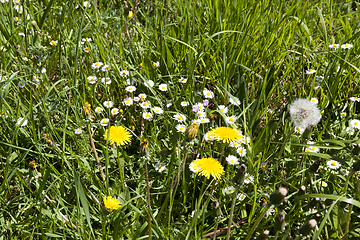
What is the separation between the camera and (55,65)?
235 centimetres

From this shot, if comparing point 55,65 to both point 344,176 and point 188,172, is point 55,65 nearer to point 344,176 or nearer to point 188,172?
point 188,172

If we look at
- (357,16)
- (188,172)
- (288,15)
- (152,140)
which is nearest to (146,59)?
(152,140)

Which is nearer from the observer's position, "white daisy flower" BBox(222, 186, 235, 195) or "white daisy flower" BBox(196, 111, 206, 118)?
"white daisy flower" BBox(222, 186, 235, 195)

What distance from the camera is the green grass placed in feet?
4.65

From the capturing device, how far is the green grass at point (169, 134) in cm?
142

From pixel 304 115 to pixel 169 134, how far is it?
2.73ft

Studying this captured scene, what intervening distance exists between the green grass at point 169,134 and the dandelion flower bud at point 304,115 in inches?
3.3

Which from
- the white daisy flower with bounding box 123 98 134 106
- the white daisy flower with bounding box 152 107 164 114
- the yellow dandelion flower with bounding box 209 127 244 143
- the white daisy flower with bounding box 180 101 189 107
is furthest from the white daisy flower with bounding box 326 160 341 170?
the white daisy flower with bounding box 123 98 134 106

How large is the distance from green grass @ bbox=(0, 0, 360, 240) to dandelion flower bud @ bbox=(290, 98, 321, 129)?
0.08m

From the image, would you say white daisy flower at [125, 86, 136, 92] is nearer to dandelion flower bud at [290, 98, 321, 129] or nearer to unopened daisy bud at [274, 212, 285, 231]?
dandelion flower bud at [290, 98, 321, 129]

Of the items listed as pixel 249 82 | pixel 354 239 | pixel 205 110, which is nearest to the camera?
pixel 354 239

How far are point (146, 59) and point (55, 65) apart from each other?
0.73m

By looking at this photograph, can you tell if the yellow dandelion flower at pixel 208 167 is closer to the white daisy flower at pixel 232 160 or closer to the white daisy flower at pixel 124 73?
the white daisy flower at pixel 232 160

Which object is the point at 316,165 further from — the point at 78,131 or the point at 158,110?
the point at 78,131
